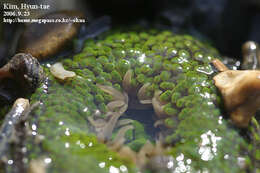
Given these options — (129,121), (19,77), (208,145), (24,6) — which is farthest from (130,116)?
(24,6)

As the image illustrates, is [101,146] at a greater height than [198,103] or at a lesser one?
lesser

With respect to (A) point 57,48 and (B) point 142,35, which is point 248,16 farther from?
(A) point 57,48

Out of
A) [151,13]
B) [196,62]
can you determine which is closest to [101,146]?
[196,62]

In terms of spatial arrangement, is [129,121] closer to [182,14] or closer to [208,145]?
[208,145]

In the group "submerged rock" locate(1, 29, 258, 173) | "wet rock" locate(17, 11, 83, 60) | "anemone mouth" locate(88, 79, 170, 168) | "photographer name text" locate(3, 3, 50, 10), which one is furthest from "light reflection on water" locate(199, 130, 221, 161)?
"photographer name text" locate(3, 3, 50, 10)

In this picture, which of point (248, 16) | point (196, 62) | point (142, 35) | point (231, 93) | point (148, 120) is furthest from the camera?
point (248, 16)

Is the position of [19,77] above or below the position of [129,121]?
above

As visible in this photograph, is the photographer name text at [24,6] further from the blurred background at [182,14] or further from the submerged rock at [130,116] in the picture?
the submerged rock at [130,116]

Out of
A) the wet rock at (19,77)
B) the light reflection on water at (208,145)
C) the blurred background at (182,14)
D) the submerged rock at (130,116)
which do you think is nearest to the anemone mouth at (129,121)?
the submerged rock at (130,116)
